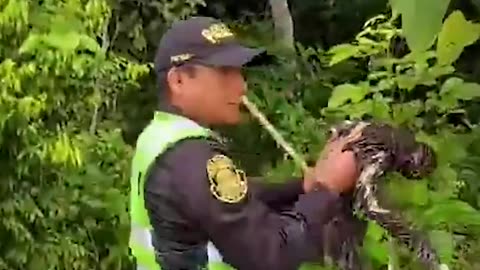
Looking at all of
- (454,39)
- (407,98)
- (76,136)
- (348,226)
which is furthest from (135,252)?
(76,136)

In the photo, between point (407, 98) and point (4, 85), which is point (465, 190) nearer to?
point (407, 98)

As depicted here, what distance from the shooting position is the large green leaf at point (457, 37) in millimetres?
2266

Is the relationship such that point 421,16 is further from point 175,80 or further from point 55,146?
point 55,146

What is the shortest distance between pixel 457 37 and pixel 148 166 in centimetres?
70

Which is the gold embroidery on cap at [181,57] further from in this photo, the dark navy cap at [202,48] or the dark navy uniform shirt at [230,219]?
the dark navy uniform shirt at [230,219]

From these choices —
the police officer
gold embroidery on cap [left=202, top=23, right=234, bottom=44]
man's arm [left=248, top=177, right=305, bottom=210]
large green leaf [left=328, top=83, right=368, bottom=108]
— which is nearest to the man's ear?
the police officer

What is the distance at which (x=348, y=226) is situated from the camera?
2275mm

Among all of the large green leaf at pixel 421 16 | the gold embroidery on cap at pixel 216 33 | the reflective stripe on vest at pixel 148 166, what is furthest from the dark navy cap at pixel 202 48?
the large green leaf at pixel 421 16

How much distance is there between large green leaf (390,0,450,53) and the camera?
1688 mm

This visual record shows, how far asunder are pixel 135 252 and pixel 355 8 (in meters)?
8.00

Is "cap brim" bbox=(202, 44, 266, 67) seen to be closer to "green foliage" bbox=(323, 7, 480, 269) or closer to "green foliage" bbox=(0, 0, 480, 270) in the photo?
"green foliage" bbox=(0, 0, 480, 270)

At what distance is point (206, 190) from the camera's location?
8.02ft

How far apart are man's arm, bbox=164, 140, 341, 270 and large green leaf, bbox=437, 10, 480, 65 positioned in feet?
1.25

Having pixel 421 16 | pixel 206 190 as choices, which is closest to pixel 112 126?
pixel 206 190
